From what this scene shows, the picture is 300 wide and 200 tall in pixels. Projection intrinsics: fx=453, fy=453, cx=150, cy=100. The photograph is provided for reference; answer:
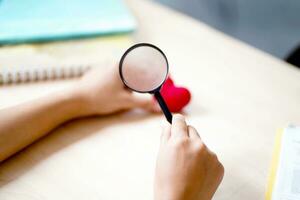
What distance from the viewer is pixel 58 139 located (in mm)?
931

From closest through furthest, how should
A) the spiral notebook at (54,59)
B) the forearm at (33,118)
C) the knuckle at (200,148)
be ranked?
the knuckle at (200,148), the forearm at (33,118), the spiral notebook at (54,59)

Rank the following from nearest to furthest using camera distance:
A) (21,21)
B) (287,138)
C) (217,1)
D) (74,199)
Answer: (74,199) → (287,138) → (21,21) → (217,1)

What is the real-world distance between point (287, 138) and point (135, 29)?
0.54 metres

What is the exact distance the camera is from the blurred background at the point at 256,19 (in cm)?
217

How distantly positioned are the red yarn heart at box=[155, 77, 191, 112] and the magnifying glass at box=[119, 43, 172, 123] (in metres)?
0.15

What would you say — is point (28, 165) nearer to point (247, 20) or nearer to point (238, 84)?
point (238, 84)

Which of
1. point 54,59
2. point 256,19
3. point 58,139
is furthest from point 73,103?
point 256,19

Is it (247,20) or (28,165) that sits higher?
(28,165)

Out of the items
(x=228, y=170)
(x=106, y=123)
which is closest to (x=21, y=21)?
(x=106, y=123)

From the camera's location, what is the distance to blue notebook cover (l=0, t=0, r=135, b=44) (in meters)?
1.17

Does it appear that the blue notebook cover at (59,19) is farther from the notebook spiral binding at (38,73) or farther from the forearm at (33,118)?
the forearm at (33,118)

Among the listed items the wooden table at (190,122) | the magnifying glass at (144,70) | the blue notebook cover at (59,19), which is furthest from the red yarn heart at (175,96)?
the blue notebook cover at (59,19)

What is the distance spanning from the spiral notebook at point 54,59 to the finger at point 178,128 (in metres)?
0.33

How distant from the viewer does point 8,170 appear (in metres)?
0.85
